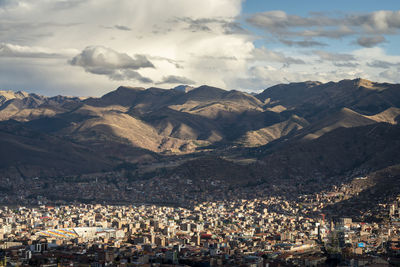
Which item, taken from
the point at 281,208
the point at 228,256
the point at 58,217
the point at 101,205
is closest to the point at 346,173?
the point at 281,208

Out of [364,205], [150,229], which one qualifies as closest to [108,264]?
[150,229]

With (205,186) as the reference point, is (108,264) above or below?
below

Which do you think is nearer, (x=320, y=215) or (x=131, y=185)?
(x=320, y=215)

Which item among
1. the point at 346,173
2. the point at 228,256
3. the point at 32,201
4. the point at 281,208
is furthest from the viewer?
the point at 346,173

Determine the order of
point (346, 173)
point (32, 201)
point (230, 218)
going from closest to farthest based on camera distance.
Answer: point (230, 218) < point (32, 201) < point (346, 173)

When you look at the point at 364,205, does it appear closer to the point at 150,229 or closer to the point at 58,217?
the point at 150,229

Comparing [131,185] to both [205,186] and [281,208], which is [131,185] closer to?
[205,186]
